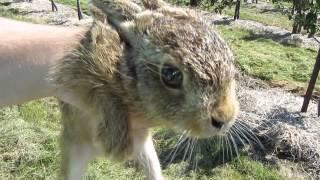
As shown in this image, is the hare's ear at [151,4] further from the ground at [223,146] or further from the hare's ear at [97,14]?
the ground at [223,146]

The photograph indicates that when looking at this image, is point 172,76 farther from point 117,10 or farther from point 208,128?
point 117,10

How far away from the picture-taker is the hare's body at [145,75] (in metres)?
2.18

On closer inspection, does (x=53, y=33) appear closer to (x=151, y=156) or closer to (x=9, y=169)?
(x=151, y=156)

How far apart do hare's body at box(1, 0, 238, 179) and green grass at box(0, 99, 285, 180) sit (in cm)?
218

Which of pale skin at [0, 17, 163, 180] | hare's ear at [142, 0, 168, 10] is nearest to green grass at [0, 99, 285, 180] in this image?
pale skin at [0, 17, 163, 180]

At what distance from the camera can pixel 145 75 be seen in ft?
7.62

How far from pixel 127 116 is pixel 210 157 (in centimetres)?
353

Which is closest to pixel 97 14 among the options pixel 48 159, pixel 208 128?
pixel 208 128

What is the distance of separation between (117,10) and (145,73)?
31cm

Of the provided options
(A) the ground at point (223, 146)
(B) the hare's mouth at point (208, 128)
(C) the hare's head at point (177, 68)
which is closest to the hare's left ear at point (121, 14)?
(C) the hare's head at point (177, 68)

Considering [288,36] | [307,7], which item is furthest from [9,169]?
[288,36]

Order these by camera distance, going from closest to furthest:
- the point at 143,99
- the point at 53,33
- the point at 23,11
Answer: the point at 143,99, the point at 53,33, the point at 23,11

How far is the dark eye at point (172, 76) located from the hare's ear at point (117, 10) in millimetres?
330

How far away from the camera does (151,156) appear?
337 centimetres
